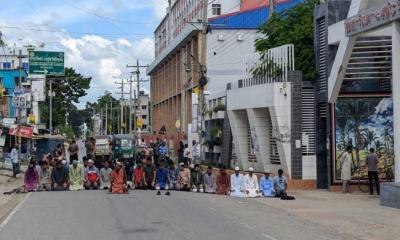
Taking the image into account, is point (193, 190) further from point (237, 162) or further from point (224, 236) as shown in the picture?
point (224, 236)

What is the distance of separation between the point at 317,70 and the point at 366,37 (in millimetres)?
3645

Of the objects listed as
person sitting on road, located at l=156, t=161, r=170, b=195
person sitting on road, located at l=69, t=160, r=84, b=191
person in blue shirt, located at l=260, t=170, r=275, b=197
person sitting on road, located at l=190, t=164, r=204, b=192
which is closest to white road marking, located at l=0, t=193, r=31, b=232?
person sitting on road, located at l=69, t=160, r=84, b=191

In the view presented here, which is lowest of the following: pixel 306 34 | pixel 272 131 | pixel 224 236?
pixel 224 236

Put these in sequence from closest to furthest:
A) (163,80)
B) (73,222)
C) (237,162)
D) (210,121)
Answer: (73,222), (237,162), (210,121), (163,80)

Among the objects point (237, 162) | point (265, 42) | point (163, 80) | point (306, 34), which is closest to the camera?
point (306, 34)

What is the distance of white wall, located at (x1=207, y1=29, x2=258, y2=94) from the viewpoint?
2333 inches

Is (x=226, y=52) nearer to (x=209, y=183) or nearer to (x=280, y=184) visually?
(x=209, y=183)

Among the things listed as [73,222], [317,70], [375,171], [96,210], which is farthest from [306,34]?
[73,222]

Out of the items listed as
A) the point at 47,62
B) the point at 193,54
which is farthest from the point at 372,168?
the point at 193,54

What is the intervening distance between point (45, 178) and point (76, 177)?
56.4 inches

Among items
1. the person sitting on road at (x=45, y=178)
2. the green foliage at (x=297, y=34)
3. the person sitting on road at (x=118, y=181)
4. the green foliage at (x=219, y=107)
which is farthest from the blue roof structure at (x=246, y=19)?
the person sitting on road at (x=118, y=181)

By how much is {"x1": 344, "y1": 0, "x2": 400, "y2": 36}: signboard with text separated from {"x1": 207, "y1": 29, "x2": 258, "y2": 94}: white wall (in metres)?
37.4

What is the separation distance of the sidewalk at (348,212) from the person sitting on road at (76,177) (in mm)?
7755

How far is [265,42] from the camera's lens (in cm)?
3225
